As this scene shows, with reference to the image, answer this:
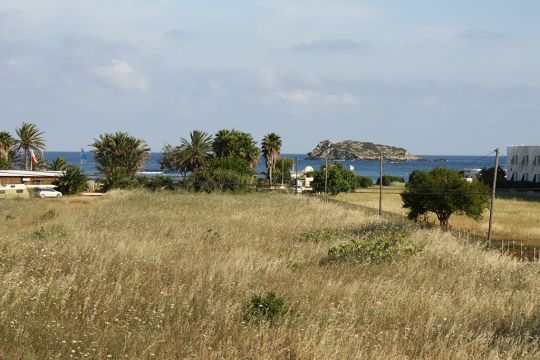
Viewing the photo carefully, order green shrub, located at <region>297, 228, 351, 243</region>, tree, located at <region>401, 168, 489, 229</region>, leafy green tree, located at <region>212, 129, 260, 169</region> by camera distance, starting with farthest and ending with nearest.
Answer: leafy green tree, located at <region>212, 129, 260, 169</region> → tree, located at <region>401, 168, 489, 229</region> → green shrub, located at <region>297, 228, 351, 243</region>

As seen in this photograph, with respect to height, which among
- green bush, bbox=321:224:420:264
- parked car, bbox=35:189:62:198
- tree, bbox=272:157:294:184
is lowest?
parked car, bbox=35:189:62:198

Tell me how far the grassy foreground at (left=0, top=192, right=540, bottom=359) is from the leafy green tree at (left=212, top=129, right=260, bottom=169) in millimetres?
62842

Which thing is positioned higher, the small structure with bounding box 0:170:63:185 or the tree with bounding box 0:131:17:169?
the tree with bounding box 0:131:17:169

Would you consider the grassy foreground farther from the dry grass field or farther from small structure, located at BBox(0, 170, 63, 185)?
small structure, located at BBox(0, 170, 63, 185)

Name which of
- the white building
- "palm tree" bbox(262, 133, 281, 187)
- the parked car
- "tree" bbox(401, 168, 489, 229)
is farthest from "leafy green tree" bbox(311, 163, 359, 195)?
the white building

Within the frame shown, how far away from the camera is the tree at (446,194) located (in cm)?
3269

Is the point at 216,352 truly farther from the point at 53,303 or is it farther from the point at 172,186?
the point at 172,186

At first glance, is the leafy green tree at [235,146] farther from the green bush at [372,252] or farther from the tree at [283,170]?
the green bush at [372,252]

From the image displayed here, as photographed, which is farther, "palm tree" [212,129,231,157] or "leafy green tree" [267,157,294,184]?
"leafy green tree" [267,157,294,184]

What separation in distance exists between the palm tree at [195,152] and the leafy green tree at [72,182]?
1681cm

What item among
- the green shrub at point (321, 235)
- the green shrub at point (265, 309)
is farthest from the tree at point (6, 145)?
the green shrub at point (265, 309)

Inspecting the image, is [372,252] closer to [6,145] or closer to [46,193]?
[46,193]

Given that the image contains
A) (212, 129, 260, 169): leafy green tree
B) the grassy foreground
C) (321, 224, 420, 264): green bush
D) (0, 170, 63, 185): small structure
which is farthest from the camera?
(212, 129, 260, 169): leafy green tree

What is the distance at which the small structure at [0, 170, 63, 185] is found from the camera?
7031 cm
